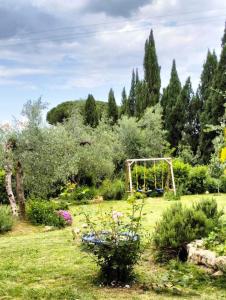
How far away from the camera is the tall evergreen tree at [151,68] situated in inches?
1437

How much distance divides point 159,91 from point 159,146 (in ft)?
34.7

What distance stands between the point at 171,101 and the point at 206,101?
528 cm

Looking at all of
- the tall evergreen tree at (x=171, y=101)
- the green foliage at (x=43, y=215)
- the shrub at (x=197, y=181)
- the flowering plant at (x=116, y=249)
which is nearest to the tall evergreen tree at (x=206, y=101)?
the tall evergreen tree at (x=171, y=101)

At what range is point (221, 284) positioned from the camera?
19.1 ft

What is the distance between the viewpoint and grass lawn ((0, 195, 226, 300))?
5.38 meters

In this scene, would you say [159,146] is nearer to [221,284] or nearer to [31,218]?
[31,218]

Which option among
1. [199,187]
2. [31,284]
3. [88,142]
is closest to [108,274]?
[31,284]

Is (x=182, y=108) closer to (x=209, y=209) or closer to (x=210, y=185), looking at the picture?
(x=210, y=185)

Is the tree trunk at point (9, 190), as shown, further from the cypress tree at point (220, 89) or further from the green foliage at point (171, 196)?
the cypress tree at point (220, 89)

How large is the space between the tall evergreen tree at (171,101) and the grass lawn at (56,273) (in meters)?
22.1

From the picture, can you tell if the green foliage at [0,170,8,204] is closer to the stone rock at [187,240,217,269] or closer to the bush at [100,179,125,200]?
the bush at [100,179,125,200]

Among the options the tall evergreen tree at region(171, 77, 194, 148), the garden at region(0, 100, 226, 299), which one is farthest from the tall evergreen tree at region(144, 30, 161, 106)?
the garden at region(0, 100, 226, 299)

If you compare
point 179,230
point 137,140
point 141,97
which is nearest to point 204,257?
point 179,230

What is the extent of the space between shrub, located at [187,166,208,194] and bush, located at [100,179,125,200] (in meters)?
3.32
